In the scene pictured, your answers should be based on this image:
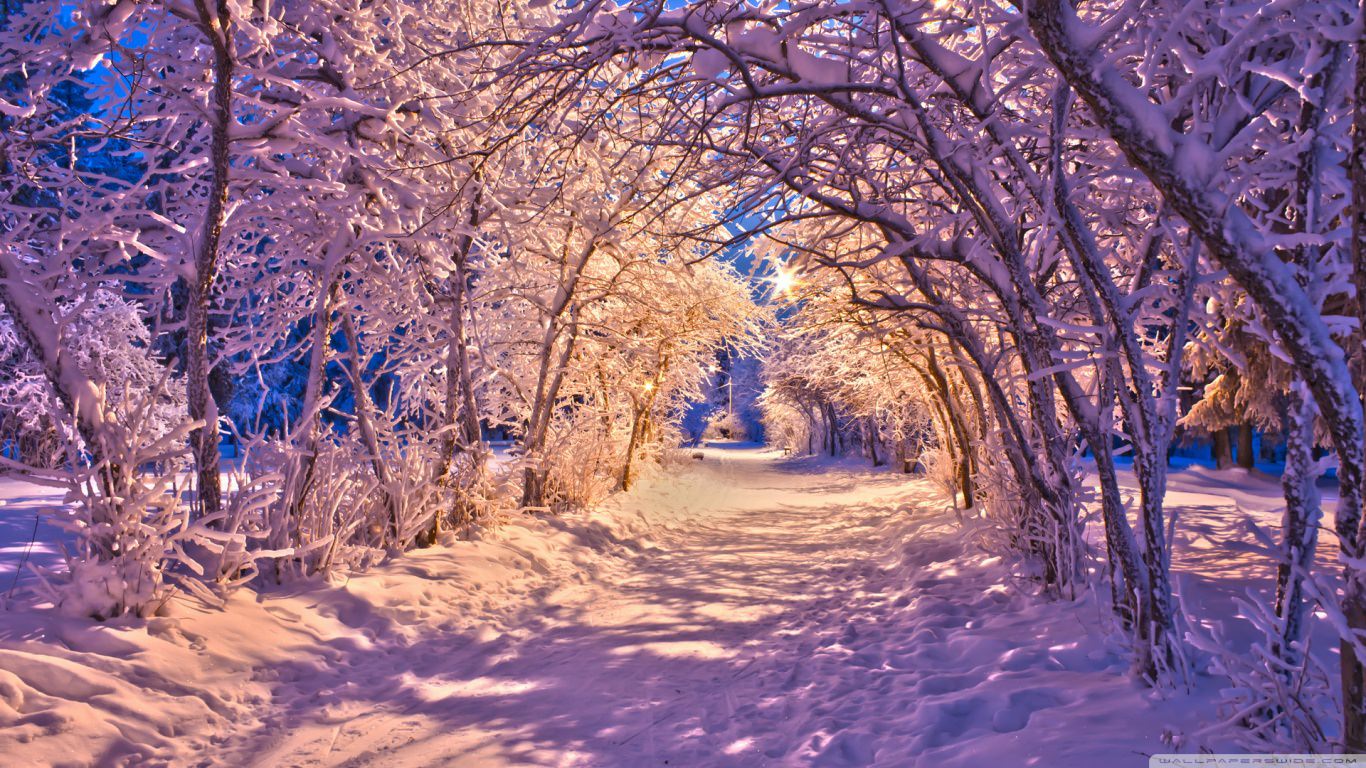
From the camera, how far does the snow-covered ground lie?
310cm

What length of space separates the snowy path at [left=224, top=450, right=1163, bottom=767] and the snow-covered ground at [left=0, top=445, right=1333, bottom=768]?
0.02 meters

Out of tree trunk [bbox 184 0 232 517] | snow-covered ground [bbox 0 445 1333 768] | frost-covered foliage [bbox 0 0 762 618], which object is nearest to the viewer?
snow-covered ground [bbox 0 445 1333 768]

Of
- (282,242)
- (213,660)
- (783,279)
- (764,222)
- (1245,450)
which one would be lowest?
(213,660)

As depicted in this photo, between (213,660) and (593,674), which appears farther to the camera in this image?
(593,674)

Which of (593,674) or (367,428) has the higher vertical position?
(367,428)

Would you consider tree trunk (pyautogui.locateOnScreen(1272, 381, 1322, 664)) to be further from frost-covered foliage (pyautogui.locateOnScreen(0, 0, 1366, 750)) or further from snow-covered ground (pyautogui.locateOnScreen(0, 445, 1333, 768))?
snow-covered ground (pyautogui.locateOnScreen(0, 445, 1333, 768))

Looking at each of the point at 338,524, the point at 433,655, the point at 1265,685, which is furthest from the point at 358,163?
the point at 1265,685

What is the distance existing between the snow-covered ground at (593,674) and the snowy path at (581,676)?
0.02 metres

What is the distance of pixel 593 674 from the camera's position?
14.7ft

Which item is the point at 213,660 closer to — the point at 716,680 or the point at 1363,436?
the point at 716,680

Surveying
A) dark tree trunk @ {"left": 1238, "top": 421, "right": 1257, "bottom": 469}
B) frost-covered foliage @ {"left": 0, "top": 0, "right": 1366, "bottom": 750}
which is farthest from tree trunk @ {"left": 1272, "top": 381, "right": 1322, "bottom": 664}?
dark tree trunk @ {"left": 1238, "top": 421, "right": 1257, "bottom": 469}

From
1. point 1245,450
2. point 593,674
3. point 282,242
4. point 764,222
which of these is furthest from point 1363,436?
point 1245,450

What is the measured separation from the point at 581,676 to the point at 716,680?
917 mm

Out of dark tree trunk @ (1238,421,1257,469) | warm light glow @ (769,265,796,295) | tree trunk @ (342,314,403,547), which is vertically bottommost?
dark tree trunk @ (1238,421,1257,469)
